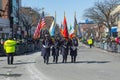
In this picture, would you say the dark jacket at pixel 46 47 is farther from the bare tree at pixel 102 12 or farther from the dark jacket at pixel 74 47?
the bare tree at pixel 102 12

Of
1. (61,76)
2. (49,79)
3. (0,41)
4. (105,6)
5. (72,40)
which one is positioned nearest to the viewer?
(49,79)

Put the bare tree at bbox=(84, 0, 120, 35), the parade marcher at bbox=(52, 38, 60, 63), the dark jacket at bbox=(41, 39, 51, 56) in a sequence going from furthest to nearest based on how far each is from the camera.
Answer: the bare tree at bbox=(84, 0, 120, 35), the parade marcher at bbox=(52, 38, 60, 63), the dark jacket at bbox=(41, 39, 51, 56)

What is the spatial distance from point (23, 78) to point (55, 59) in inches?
463

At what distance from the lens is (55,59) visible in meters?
29.8

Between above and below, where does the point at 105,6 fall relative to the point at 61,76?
above

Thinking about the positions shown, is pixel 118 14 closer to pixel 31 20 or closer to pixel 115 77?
pixel 31 20

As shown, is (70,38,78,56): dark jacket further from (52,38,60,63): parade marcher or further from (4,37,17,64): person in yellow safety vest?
(4,37,17,64): person in yellow safety vest

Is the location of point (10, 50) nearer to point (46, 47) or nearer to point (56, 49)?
point (46, 47)

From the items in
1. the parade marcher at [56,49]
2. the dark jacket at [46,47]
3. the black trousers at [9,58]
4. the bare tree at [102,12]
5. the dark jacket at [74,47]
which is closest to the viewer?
the dark jacket at [46,47]

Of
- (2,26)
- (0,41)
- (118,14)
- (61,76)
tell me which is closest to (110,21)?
(118,14)

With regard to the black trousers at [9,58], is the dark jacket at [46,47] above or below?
above

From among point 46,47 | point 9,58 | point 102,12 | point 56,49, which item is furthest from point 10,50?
point 102,12

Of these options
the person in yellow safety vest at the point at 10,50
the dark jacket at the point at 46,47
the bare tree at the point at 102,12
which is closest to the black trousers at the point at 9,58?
the person in yellow safety vest at the point at 10,50

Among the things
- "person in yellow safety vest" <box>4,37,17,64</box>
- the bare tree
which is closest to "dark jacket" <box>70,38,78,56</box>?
"person in yellow safety vest" <box>4,37,17,64</box>
